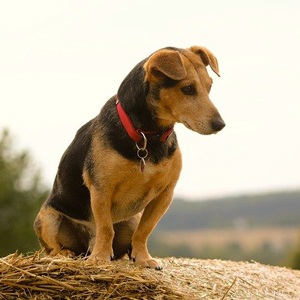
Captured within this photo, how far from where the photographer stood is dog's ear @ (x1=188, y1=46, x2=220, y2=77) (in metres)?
7.73

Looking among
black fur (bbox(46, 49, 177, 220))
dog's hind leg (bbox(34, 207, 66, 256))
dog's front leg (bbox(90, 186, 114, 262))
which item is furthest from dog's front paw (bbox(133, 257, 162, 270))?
dog's hind leg (bbox(34, 207, 66, 256))

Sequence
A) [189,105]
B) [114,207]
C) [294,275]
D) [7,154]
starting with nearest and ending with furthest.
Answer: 1. [189,105]
2. [114,207]
3. [294,275]
4. [7,154]

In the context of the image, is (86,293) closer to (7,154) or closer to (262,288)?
(262,288)

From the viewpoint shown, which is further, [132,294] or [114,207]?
[114,207]

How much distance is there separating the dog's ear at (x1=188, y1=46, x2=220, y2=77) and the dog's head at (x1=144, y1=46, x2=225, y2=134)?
416mm

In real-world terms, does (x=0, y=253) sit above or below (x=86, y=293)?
below

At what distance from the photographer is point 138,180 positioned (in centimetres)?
752

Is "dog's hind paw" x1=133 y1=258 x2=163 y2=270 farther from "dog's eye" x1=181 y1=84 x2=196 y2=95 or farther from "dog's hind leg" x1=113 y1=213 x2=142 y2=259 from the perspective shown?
"dog's eye" x1=181 y1=84 x2=196 y2=95

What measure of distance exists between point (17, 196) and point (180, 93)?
29.5 metres

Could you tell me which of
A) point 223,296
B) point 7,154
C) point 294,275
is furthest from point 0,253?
point 223,296

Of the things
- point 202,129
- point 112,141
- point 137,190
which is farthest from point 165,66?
point 137,190

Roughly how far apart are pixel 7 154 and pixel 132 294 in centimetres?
3128

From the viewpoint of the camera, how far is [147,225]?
26.0 feet

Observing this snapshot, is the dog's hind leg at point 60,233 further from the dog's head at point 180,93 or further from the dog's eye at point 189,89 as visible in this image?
the dog's eye at point 189,89
